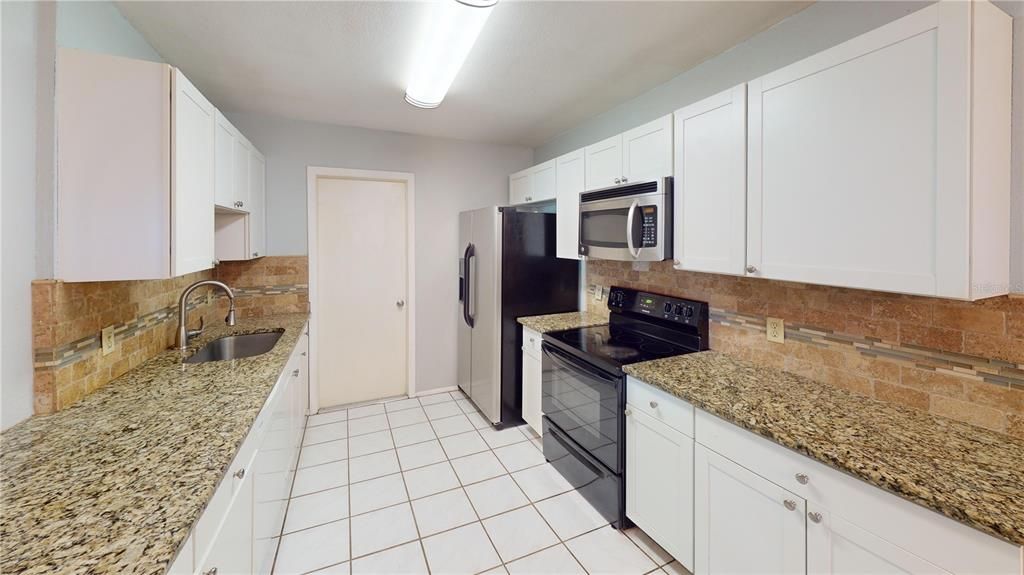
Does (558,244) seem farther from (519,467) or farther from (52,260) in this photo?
(52,260)

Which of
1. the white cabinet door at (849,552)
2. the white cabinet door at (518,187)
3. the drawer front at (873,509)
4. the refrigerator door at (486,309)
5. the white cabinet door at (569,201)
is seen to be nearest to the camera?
the drawer front at (873,509)

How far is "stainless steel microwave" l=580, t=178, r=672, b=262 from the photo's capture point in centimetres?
197

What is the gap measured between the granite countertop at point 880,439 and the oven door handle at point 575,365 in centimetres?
16

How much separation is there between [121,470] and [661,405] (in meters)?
1.81

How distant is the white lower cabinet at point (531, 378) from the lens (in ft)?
8.92

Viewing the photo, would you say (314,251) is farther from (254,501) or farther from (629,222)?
(629,222)

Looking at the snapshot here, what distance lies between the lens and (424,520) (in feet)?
6.62

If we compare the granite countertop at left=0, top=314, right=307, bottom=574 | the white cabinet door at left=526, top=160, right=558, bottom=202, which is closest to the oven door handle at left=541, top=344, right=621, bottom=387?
the white cabinet door at left=526, top=160, right=558, bottom=202

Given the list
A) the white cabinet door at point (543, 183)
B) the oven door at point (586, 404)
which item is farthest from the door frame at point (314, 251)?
the oven door at point (586, 404)

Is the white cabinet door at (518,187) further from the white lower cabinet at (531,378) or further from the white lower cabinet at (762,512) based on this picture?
the white lower cabinet at (762,512)

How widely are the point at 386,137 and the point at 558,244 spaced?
72.0 inches

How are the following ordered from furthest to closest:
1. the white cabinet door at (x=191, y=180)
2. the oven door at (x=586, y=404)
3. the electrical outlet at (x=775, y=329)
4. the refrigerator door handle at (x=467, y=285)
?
the refrigerator door handle at (x=467, y=285) → the oven door at (x=586, y=404) → the electrical outlet at (x=775, y=329) → the white cabinet door at (x=191, y=180)

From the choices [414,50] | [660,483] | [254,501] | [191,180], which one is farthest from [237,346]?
[660,483]

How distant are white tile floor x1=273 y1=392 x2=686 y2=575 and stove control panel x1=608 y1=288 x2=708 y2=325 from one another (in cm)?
116
